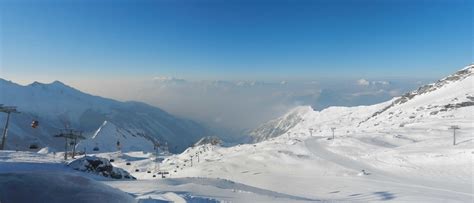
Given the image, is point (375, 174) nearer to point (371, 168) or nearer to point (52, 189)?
point (371, 168)

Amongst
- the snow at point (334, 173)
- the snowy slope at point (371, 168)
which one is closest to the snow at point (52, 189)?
the snow at point (334, 173)

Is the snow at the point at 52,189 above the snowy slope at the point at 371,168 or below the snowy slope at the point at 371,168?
above

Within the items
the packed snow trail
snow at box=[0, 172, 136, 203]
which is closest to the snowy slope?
the packed snow trail

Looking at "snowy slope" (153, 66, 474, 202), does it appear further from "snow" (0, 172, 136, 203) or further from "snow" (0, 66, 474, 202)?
"snow" (0, 172, 136, 203)

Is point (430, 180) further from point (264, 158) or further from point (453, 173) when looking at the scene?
point (264, 158)

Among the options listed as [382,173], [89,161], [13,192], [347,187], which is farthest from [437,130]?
[13,192]

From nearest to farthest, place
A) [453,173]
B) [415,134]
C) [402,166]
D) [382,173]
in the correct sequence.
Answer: [453,173]
[382,173]
[402,166]
[415,134]

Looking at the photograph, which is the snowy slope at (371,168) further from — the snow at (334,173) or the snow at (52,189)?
the snow at (52,189)

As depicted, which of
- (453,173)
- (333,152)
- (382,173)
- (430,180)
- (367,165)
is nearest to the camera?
(430,180)

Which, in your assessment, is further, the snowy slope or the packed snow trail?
the packed snow trail

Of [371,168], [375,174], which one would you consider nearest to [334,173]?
[375,174]

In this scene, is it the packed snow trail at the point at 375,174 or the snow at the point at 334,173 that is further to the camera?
the packed snow trail at the point at 375,174
